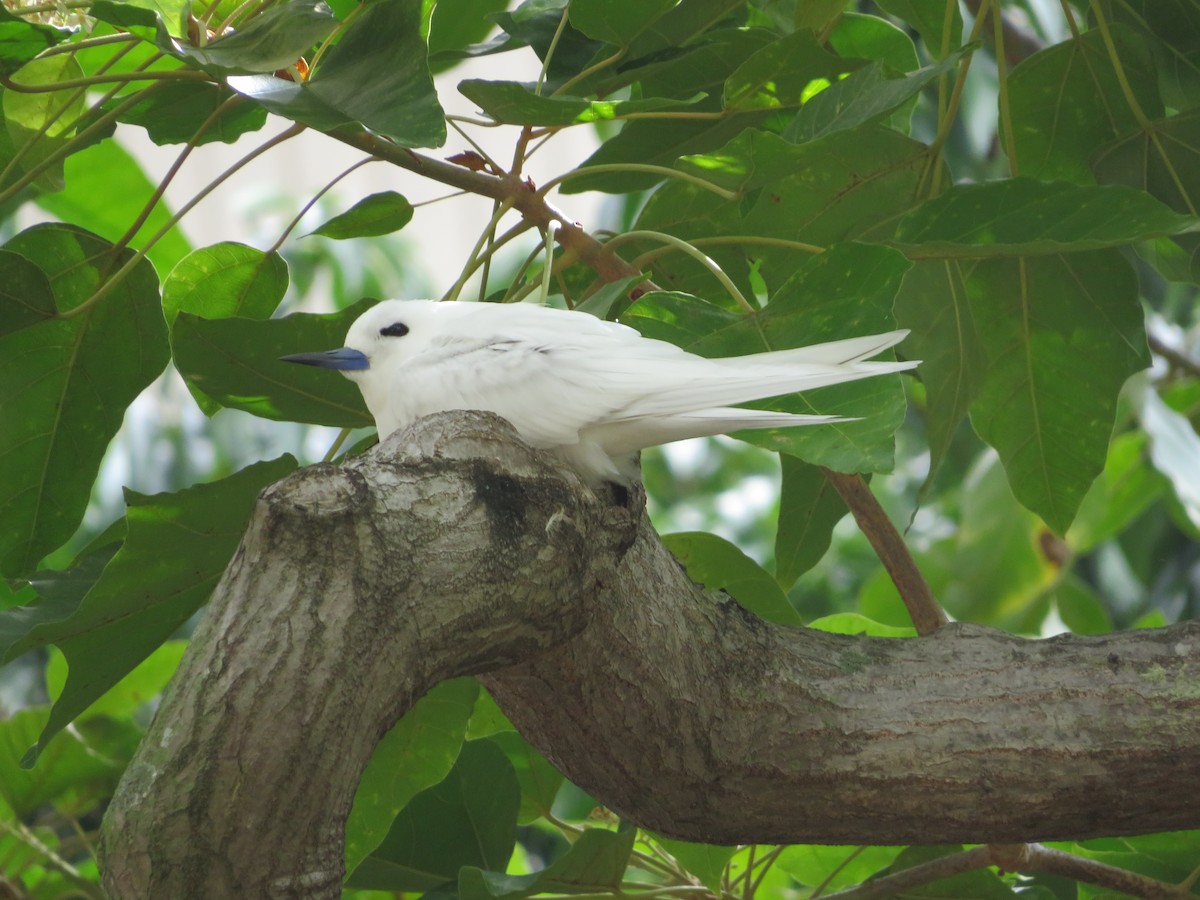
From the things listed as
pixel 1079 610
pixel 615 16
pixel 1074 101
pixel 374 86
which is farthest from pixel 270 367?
pixel 1079 610

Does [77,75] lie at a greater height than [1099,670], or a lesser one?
greater

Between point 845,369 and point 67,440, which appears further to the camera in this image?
point 67,440

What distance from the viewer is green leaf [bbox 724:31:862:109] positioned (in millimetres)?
1001

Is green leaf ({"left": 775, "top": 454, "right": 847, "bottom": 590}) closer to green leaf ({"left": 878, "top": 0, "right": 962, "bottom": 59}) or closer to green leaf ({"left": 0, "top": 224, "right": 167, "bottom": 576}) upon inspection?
green leaf ({"left": 878, "top": 0, "right": 962, "bottom": 59})

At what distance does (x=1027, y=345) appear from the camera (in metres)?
1.16

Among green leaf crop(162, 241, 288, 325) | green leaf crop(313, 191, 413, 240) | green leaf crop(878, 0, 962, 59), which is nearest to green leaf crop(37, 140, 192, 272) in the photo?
green leaf crop(162, 241, 288, 325)

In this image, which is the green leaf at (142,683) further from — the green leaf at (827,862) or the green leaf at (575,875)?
the green leaf at (827,862)

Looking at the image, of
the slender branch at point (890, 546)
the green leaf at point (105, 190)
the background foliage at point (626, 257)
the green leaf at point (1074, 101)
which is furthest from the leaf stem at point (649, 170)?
the green leaf at point (105, 190)

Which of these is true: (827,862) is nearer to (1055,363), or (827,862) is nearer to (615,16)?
(1055,363)

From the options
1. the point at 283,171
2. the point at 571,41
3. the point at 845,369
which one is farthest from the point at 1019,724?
the point at 283,171

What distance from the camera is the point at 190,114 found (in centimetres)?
111

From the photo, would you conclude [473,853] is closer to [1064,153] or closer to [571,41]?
[571,41]

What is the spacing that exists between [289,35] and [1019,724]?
66 cm

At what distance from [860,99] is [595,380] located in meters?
0.28
